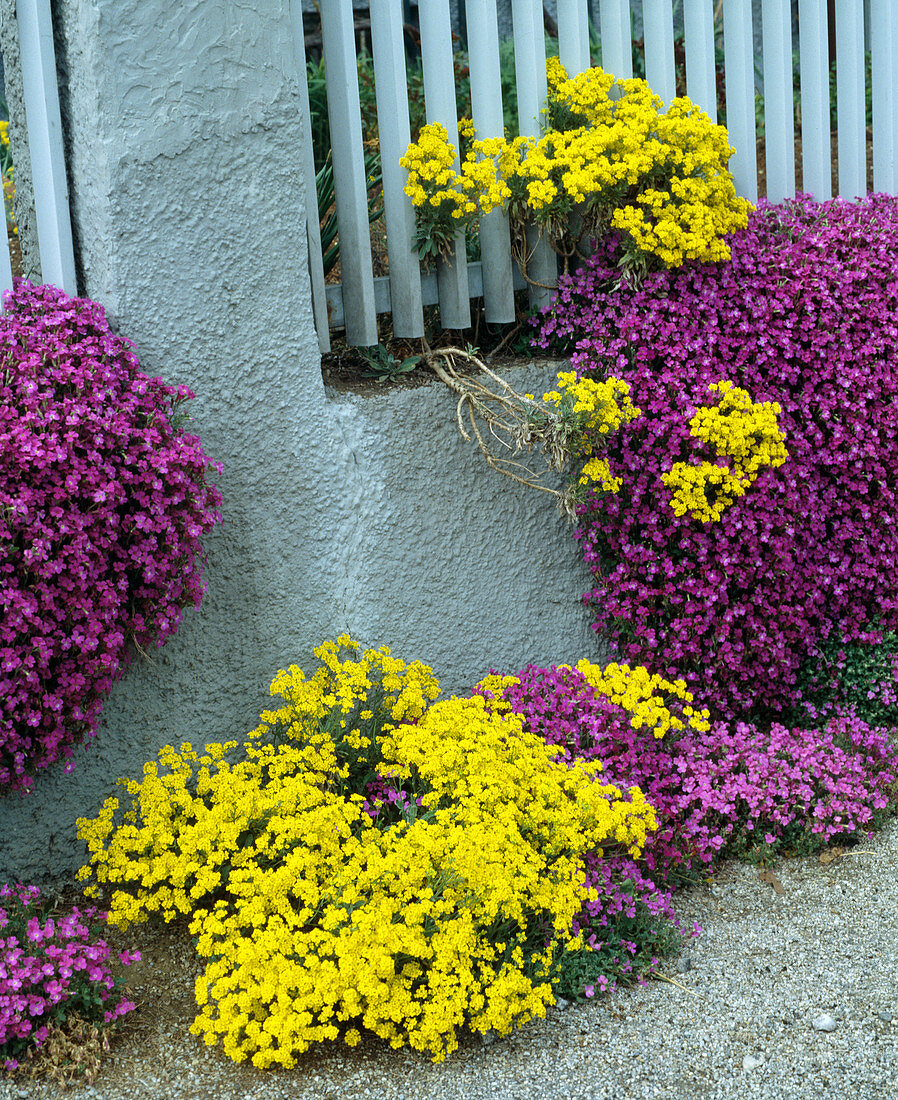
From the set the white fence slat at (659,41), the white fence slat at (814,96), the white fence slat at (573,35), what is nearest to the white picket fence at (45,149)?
the white fence slat at (573,35)

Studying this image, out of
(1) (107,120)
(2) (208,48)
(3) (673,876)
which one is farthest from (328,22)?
(3) (673,876)

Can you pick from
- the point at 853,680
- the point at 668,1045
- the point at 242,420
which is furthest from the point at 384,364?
the point at 668,1045

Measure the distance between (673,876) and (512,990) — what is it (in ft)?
2.96

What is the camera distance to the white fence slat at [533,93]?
346cm

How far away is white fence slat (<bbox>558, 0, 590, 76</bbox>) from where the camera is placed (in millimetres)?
3555

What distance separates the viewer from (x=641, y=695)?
3102 mm

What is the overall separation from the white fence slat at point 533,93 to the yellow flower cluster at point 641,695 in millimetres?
1310

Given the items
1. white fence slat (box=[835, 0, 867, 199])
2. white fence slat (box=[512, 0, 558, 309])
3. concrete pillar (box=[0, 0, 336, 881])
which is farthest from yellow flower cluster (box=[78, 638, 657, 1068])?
white fence slat (box=[835, 0, 867, 199])

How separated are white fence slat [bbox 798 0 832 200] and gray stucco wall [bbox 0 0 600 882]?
1687 millimetres

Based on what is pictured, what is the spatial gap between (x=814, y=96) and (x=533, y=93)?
1.35 m

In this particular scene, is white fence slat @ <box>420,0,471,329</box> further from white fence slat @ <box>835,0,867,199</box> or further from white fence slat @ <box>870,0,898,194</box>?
white fence slat @ <box>870,0,898,194</box>

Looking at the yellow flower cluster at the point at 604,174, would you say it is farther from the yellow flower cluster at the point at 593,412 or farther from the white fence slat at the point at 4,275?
the white fence slat at the point at 4,275

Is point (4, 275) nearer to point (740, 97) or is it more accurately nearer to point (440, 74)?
point (440, 74)

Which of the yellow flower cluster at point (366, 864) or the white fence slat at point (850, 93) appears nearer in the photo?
the yellow flower cluster at point (366, 864)
